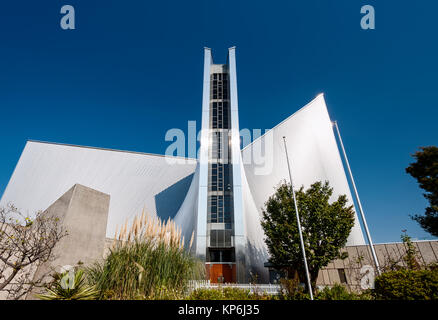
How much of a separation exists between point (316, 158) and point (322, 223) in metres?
12.3

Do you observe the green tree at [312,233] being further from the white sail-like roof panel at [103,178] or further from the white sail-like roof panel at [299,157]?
the white sail-like roof panel at [103,178]

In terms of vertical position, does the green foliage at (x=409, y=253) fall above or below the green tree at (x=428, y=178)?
below

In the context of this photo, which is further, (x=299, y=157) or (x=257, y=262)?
(x=299, y=157)

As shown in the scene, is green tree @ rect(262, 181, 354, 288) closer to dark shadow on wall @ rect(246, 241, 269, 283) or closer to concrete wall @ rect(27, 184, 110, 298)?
dark shadow on wall @ rect(246, 241, 269, 283)

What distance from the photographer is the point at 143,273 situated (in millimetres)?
4637

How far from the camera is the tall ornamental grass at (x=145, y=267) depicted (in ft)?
14.7

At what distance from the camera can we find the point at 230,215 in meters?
14.6

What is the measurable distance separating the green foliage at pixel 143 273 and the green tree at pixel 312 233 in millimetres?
6876

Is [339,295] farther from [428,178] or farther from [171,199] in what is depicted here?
[171,199]

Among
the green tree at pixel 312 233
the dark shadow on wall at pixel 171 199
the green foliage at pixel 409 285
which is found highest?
the dark shadow on wall at pixel 171 199

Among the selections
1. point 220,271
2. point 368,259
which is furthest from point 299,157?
point 220,271

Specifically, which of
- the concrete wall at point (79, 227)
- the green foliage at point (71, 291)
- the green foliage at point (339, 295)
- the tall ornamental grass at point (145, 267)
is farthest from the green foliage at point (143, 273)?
the green foliage at point (339, 295)

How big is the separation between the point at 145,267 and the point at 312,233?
874cm

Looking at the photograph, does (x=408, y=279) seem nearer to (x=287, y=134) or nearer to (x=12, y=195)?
(x=287, y=134)
